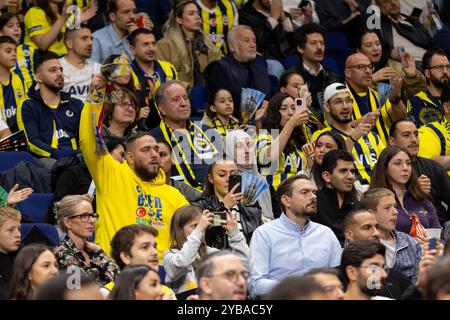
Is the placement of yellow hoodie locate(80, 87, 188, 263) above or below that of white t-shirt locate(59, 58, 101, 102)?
above

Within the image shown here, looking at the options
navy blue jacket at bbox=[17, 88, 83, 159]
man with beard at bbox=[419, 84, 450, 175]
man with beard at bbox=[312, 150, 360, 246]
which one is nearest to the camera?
man with beard at bbox=[312, 150, 360, 246]

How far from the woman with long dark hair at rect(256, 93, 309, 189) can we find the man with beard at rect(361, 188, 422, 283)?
120 cm

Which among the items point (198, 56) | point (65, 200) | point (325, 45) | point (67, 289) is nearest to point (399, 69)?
point (325, 45)

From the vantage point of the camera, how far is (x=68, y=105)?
945 cm

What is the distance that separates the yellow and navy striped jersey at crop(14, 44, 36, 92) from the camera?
32.7ft

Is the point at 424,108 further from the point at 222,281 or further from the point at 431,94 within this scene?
the point at 222,281

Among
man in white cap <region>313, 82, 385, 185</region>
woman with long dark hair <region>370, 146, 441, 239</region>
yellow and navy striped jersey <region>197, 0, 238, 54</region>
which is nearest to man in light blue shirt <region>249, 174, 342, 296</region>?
woman with long dark hair <region>370, 146, 441, 239</region>

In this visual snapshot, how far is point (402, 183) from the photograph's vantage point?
349 inches

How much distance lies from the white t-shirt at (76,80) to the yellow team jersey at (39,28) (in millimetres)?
510

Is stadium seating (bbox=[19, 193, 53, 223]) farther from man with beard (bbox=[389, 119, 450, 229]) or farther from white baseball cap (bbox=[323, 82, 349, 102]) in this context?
man with beard (bbox=[389, 119, 450, 229])

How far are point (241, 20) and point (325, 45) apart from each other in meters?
0.88

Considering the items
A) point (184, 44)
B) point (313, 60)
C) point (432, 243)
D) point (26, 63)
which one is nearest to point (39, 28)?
point (26, 63)

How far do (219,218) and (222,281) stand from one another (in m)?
1.68

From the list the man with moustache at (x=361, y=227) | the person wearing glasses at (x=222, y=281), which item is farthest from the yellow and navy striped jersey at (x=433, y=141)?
the person wearing glasses at (x=222, y=281)
